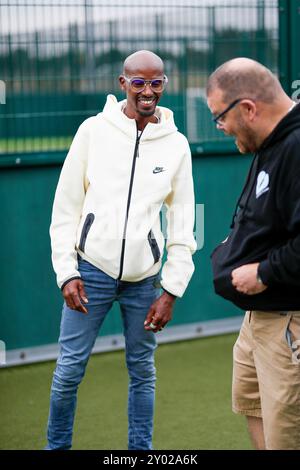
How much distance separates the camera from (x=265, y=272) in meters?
3.02

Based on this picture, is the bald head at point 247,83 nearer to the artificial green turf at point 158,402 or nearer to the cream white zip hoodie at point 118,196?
the cream white zip hoodie at point 118,196

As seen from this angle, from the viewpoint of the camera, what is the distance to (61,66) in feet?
18.5

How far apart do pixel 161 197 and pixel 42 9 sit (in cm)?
213

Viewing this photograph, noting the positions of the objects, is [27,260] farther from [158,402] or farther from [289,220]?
[289,220]

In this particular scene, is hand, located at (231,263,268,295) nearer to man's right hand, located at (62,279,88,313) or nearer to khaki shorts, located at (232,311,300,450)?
khaki shorts, located at (232,311,300,450)

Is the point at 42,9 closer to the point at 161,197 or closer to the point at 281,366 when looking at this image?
the point at 161,197

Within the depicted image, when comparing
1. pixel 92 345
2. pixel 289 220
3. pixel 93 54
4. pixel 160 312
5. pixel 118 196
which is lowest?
pixel 92 345

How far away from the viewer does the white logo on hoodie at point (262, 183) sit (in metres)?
3.03

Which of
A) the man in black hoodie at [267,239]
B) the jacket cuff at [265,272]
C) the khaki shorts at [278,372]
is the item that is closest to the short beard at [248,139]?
the man in black hoodie at [267,239]

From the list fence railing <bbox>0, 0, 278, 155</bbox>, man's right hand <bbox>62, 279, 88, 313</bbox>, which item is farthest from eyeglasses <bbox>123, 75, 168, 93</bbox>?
fence railing <bbox>0, 0, 278, 155</bbox>

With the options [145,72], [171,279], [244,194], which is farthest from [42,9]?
[244,194]

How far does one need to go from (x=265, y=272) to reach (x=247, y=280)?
8 centimetres

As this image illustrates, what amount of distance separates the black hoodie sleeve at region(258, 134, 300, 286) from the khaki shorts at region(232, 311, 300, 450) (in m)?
0.22

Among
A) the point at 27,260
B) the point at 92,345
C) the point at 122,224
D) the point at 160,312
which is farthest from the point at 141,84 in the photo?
the point at 27,260
